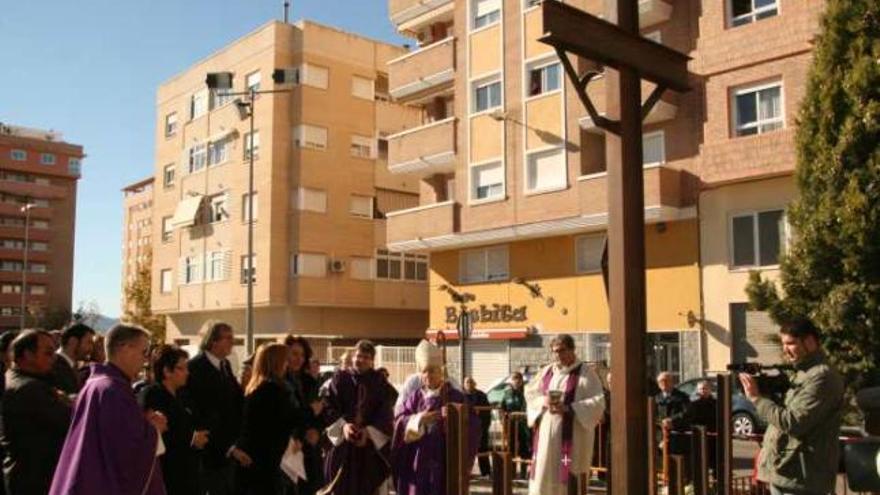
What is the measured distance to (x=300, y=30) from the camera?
39.4 meters

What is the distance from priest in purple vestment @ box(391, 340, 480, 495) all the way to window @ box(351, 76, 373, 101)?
3365 centimetres

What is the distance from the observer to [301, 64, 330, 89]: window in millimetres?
38969

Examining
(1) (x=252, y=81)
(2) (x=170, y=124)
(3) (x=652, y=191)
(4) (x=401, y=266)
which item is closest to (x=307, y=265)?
(4) (x=401, y=266)

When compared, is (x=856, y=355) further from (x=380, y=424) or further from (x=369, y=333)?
(x=369, y=333)

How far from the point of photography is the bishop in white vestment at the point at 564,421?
8.36 metres

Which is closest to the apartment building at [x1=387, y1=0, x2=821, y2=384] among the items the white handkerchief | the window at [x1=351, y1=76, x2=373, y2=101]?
the window at [x1=351, y1=76, x2=373, y2=101]

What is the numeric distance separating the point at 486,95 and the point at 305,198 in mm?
11985

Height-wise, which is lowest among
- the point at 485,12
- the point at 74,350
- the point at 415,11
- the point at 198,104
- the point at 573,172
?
the point at 74,350

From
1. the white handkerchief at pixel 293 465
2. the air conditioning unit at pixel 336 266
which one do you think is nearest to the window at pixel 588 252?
the air conditioning unit at pixel 336 266

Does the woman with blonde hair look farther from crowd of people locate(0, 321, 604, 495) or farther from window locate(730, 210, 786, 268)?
window locate(730, 210, 786, 268)

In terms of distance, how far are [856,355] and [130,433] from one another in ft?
48.7

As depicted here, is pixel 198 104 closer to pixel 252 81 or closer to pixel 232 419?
pixel 252 81

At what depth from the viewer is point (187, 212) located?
143ft

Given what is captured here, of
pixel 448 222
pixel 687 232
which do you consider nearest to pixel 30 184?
pixel 448 222
